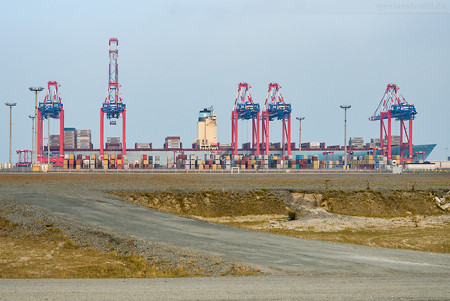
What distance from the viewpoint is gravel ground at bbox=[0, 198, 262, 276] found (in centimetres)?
1598

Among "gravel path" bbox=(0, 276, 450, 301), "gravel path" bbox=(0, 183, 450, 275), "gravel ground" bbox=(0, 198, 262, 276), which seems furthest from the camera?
"gravel path" bbox=(0, 183, 450, 275)

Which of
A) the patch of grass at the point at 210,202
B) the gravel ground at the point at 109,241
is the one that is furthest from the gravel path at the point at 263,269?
the patch of grass at the point at 210,202

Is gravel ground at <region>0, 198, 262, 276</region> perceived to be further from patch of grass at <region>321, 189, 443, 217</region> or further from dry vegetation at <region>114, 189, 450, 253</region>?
patch of grass at <region>321, 189, 443, 217</region>

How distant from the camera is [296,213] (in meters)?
34.7

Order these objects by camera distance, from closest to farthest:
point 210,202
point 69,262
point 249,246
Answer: point 69,262, point 249,246, point 210,202

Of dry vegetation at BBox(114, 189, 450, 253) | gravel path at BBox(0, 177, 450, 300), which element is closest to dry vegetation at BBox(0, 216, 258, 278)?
gravel path at BBox(0, 177, 450, 300)

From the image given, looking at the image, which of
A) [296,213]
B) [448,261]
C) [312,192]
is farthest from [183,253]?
[312,192]

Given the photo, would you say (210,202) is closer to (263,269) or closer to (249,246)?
(249,246)

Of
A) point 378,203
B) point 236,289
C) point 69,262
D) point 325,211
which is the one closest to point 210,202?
point 325,211

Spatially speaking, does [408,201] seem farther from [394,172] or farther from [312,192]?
[394,172]

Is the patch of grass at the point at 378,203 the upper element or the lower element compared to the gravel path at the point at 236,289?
lower

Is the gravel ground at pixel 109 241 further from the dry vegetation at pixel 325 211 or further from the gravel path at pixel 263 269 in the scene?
the dry vegetation at pixel 325 211

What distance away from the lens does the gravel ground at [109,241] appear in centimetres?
1598

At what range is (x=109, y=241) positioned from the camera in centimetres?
1995
